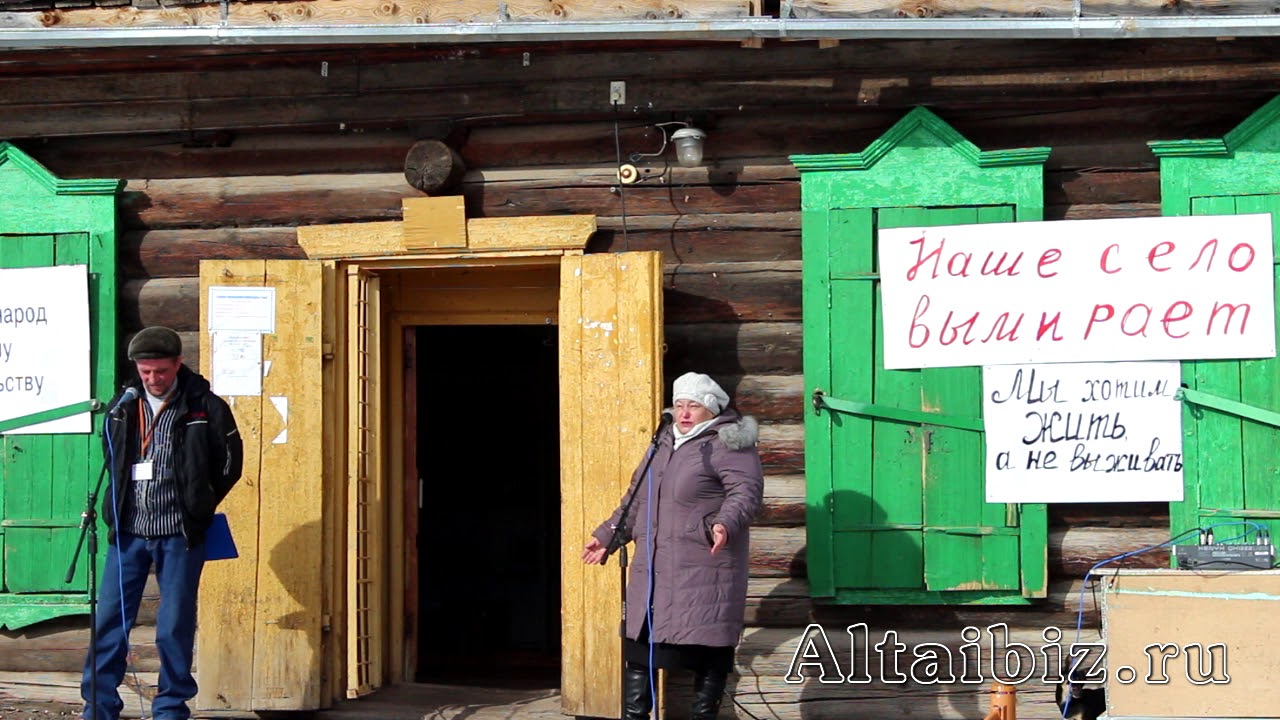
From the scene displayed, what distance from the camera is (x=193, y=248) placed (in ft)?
25.5

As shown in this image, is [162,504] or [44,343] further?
[44,343]

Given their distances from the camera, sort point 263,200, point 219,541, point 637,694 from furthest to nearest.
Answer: point 263,200
point 219,541
point 637,694

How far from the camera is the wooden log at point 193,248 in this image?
772 cm

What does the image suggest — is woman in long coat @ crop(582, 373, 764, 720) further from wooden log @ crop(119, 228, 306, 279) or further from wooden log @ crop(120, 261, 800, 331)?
wooden log @ crop(119, 228, 306, 279)

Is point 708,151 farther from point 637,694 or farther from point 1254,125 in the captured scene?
point 637,694

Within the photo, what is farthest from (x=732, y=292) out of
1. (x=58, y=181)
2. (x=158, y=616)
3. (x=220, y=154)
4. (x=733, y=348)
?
(x=58, y=181)

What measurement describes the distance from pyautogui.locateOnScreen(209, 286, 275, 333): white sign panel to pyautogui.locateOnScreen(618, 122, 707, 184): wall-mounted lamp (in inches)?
70.1

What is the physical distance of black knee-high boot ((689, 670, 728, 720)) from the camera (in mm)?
6246

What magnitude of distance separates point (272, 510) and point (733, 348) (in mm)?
2308

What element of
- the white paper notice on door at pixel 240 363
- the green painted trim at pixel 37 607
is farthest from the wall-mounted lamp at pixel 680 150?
the green painted trim at pixel 37 607

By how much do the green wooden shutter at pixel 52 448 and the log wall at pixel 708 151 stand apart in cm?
16

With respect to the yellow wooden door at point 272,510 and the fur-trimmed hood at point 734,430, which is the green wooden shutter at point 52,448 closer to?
the yellow wooden door at point 272,510

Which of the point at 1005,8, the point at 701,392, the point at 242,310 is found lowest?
the point at 701,392

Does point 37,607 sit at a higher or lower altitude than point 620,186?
lower
